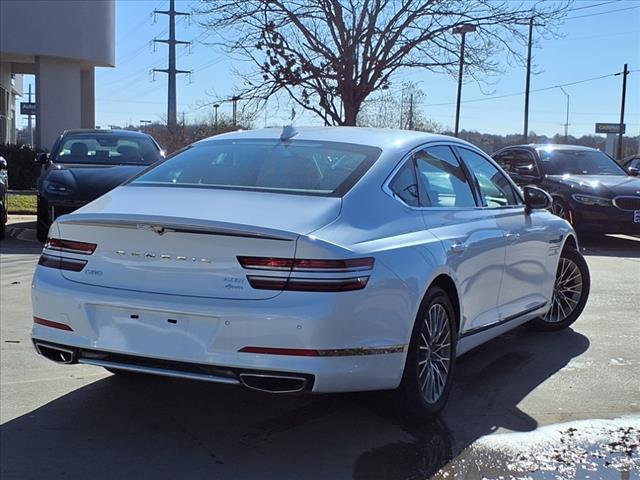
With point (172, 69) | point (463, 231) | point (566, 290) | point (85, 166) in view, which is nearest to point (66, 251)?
point (463, 231)

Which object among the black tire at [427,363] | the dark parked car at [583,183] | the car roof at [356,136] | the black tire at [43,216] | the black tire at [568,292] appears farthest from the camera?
the dark parked car at [583,183]

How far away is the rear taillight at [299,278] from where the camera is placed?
3387mm

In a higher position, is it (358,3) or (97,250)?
(358,3)

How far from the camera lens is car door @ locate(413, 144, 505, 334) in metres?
4.35

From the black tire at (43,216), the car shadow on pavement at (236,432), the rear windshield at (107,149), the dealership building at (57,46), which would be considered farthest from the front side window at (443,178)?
the dealership building at (57,46)

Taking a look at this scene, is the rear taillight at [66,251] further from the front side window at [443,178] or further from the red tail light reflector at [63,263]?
the front side window at [443,178]

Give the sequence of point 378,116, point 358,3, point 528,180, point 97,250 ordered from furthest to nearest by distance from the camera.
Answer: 1. point 378,116
2. point 358,3
3. point 528,180
4. point 97,250

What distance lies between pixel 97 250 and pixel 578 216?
9634mm

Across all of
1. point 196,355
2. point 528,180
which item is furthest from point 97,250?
point 528,180

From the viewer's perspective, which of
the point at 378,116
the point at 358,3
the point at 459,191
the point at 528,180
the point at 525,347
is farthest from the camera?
the point at 378,116

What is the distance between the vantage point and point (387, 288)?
3605 mm

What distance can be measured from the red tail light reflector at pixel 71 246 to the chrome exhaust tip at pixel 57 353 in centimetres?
49

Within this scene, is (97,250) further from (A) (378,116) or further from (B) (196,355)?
(A) (378,116)

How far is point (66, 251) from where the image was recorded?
3855 mm
